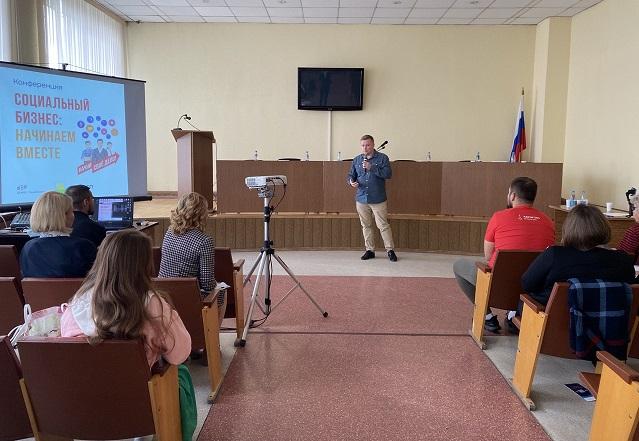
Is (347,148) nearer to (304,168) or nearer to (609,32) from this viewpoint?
(304,168)

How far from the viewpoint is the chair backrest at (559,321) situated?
2.52m

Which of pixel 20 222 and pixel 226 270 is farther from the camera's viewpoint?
pixel 20 222

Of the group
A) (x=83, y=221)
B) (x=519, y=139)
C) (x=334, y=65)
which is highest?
(x=334, y=65)

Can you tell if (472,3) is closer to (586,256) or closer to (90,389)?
(586,256)

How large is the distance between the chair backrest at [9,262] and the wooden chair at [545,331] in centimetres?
277

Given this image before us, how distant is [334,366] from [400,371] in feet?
1.30

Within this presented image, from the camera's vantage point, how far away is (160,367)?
187 cm

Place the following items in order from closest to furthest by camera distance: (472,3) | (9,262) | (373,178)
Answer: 1. (9,262)
2. (373,178)
3. (472,3)

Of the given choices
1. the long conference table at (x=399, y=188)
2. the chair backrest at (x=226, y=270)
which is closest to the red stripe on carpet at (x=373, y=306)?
the chair backrest at (x=226, y=270)

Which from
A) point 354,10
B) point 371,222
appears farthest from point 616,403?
point 354,10

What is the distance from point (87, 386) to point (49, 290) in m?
0.90

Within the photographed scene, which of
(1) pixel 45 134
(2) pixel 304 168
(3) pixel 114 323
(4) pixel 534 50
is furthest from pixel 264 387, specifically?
(4) pixel 534 50

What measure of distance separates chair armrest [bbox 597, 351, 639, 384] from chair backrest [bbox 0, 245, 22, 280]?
287 centimetres

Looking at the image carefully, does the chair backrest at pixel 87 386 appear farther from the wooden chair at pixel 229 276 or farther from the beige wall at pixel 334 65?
the beige wall at pixel 334 65
